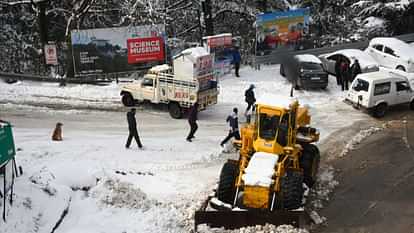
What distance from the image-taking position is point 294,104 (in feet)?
52.3

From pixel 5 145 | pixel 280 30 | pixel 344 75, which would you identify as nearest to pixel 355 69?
pixel 344 75

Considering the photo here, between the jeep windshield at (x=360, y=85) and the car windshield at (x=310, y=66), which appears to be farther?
the car windshield at (x=310, y=66)

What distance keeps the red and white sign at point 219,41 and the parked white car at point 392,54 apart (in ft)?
24.7

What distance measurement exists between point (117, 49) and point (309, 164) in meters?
16.4

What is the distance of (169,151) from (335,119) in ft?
25.6

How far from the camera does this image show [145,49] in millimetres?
Result: 30578

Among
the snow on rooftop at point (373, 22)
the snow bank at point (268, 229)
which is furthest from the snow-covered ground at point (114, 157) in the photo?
the snow on rooftop at point (373, 22)

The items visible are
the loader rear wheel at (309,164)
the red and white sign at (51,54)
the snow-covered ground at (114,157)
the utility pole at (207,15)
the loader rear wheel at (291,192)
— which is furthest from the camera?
the utility pole at (207,15)

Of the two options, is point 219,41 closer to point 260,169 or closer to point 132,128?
point 132,128

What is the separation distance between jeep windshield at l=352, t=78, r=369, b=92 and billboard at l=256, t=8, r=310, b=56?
322 inches

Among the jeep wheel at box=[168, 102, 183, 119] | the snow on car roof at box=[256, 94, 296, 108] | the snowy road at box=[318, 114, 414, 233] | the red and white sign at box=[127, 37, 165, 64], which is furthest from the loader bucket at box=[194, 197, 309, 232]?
the red and white sign at box=[127, 37, 165, 64]

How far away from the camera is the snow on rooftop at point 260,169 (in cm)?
1426

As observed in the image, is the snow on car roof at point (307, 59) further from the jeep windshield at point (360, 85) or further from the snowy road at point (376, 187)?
the snowy road at point (376, 187)

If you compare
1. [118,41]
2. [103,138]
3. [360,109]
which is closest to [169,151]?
[103,138]
